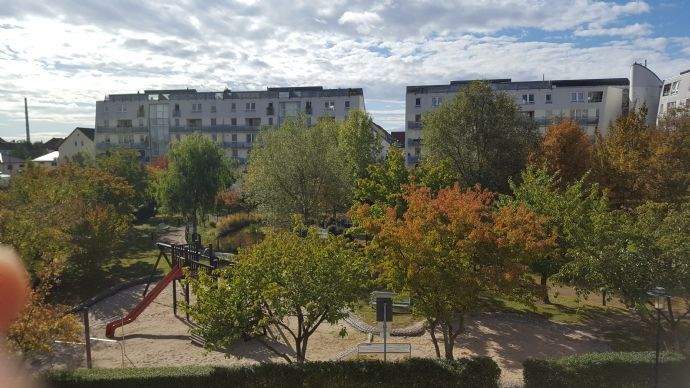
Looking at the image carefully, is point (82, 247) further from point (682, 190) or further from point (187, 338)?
point (682, 190)

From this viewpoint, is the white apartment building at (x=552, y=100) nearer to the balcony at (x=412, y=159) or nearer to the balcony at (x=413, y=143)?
the balcony at (x=413, y=143)

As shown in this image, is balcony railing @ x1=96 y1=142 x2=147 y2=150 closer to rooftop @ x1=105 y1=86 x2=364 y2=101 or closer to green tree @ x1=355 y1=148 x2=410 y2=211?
rooftop @ x1=105 y1=86 x2=364 y2=101

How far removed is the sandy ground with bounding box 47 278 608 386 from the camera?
1827cm

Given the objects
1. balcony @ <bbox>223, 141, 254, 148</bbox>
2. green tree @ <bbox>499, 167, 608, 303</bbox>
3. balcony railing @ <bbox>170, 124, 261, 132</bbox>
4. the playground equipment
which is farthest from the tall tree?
balcony @ <bbox>223, 141, 254, 148</bbox>

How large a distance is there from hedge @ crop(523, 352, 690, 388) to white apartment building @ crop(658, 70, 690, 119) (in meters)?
39.4

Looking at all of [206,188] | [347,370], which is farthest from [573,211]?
[206,188]

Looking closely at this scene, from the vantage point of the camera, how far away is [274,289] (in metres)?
13.9

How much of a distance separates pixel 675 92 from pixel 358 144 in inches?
1309

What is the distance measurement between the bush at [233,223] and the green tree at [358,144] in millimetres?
10735

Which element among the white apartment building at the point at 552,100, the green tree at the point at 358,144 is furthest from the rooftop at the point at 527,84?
the green tree at the point at 358,144

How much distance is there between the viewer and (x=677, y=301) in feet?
62.3

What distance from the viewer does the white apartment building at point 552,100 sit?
55250 millimetres

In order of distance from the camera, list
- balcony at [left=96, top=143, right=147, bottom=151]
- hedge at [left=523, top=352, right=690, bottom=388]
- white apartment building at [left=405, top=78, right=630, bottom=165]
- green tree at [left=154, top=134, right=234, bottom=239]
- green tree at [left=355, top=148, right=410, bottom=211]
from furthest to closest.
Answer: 1. balcony at [left=96, top=143, right=147, bottom=151]
2. white apartment building at [left=405, top=78, right=630, bottom=165]
3. green tree at [left=154, top=134, right=234, bottom=239]
4. green tree at [left=355, top=148, right=410, bottom=211]
5. hedge at [left=523, top=352, right=690, bottom=388]

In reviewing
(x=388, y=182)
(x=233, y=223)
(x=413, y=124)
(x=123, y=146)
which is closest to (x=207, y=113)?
(x=123, y=146)
